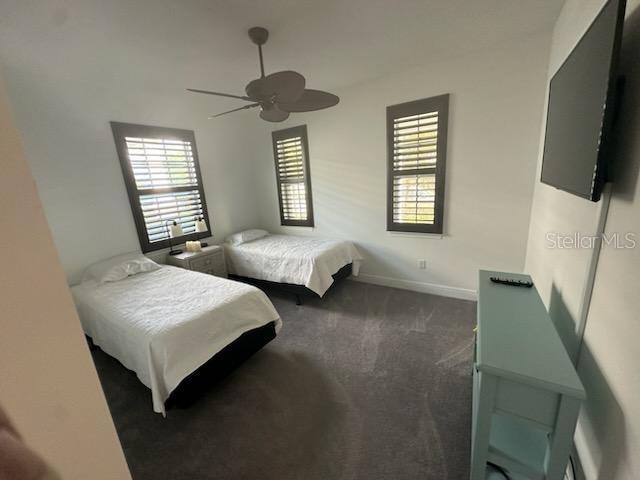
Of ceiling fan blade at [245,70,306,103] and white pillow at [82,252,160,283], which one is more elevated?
ceiling fan blade at [245,70,306,103]

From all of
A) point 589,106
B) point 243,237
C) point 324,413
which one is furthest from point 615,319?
point 243,237

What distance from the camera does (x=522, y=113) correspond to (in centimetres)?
239

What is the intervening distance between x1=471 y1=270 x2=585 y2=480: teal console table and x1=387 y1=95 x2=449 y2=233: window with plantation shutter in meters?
A: 1.87

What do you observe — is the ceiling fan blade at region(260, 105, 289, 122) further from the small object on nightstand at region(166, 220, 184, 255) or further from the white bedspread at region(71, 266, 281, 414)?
the small object on nightstand at region(166, 220, 184, 255)

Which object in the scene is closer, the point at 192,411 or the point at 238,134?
the point at 192,411

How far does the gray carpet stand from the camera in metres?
1.41

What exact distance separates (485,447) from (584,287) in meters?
0.83

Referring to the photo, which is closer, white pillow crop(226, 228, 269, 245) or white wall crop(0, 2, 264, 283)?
white wall crop(0, 2, 264, 283)

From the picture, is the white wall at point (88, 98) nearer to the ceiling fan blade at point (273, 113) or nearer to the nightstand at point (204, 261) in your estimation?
the nightstand at point (204, 261)

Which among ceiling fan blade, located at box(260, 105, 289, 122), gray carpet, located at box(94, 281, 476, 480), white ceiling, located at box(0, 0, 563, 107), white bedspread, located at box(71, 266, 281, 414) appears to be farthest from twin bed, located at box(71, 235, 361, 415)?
white ceiling, located at box(0, 0, 563, 107)

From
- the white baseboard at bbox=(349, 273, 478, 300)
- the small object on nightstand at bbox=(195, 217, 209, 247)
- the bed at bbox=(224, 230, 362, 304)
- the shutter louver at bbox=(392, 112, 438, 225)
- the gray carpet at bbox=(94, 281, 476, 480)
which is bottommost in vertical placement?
the gray carpet at bbox=(94, 281, 476, 480)

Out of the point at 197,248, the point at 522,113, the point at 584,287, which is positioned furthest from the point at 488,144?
the point at 197,248

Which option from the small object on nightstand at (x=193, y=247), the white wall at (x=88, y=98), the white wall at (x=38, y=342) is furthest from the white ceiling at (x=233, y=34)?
the small object on nightstand at (x=193, y=247)

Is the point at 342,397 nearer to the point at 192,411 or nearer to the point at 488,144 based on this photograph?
the point at 192,411
